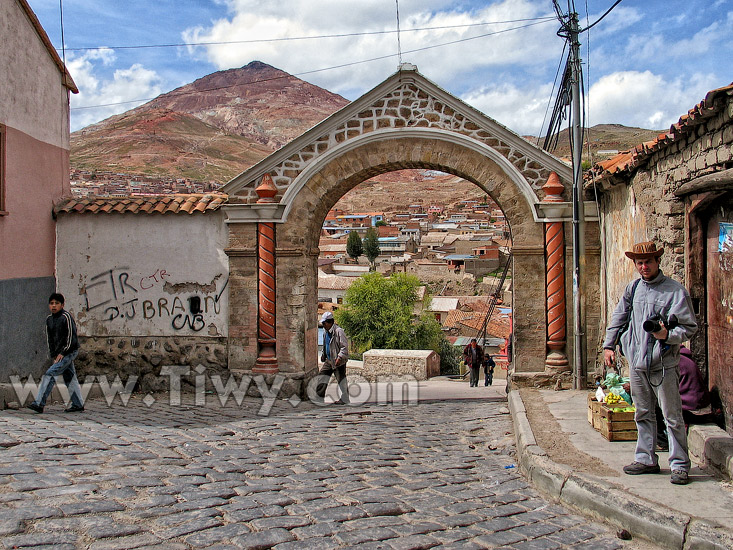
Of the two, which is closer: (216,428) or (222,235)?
(216,428)

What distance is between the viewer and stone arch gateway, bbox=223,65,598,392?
1014 centimetres

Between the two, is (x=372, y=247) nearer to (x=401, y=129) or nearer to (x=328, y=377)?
(x=401, y=129)

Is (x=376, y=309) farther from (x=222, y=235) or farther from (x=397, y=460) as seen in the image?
(x=397, y=460)

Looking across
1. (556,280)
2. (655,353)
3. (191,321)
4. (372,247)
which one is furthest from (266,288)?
(372,247)

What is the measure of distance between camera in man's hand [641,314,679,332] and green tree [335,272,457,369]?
109ft

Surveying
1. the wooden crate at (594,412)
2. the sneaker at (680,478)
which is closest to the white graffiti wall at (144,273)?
the wooden crate at (594,412)

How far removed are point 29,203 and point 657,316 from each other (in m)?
9.11

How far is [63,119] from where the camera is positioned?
11.4 m

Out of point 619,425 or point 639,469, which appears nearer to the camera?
point 639,469

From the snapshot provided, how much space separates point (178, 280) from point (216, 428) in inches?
147

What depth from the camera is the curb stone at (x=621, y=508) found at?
158 inches

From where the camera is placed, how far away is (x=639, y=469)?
5.10m

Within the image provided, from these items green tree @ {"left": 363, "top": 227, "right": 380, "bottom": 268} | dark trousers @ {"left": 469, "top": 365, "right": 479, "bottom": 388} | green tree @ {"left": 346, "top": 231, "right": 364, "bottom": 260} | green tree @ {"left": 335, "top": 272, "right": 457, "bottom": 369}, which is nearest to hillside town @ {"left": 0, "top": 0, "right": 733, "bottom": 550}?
dark trousers @ {"left": 469, "top": 365, "right": 479, "bottom": 388}

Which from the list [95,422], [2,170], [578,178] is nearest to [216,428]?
[95,422]
